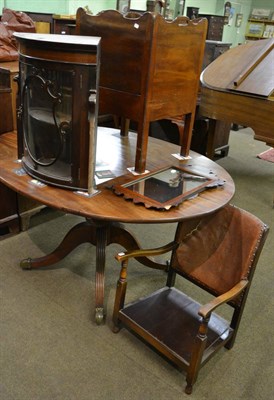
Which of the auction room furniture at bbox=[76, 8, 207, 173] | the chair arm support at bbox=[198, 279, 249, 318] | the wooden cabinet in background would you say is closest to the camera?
the chair arm support at bbox=[198, 279, 249, 318]

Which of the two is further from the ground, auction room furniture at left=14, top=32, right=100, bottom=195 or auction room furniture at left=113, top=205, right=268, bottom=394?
auction room furniture at left=14, top=32, right=100, bottom=195

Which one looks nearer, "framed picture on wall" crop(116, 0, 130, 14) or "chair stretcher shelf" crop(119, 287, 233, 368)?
"chair stretcher shelf" crop(119, 287, 233, 368)

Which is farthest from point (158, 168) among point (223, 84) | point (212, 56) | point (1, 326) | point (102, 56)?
point (212, 56)

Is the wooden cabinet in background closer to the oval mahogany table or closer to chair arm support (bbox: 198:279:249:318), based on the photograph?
the oval mahogany table

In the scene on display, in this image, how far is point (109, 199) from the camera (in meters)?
1.54

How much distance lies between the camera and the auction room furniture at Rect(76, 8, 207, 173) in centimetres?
150

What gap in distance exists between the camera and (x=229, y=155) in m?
4.62

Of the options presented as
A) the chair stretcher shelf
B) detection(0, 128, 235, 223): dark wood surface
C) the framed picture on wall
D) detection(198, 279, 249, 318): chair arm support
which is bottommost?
the chair stretcher shelf

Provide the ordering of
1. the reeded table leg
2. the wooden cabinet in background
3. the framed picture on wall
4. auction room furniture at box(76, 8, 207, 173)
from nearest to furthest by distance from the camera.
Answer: auction room furniture at box(76, 8, 207, 173) < the reeded table leg < the framed picture on wall < the wooden cabinet in background

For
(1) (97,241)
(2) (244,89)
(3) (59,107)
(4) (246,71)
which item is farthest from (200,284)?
(4) (246,71)

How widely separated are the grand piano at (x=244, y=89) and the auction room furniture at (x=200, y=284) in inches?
62.0

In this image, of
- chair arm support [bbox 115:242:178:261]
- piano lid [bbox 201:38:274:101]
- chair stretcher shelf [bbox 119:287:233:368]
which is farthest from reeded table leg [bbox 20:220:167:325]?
piano lid [bbox 201:38:274:101]

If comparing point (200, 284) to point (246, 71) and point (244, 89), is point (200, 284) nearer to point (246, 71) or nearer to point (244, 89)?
point (244, 89)

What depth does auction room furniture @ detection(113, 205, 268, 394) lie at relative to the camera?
59.7 inches
